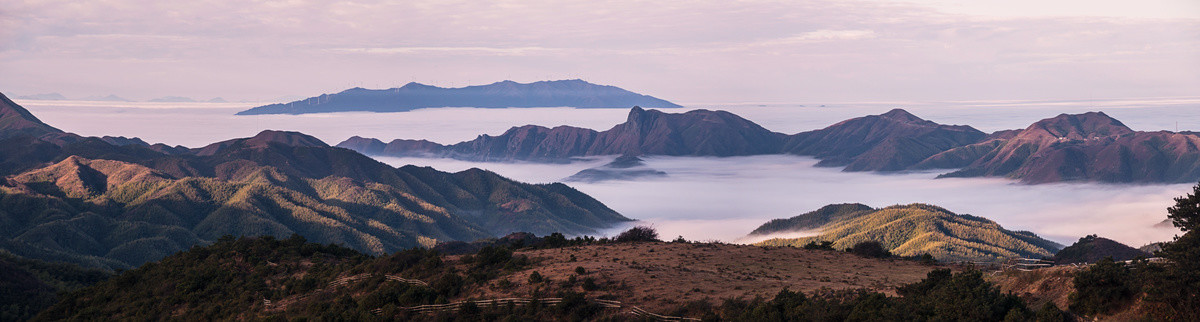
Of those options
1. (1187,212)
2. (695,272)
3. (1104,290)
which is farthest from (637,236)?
(1104,290)

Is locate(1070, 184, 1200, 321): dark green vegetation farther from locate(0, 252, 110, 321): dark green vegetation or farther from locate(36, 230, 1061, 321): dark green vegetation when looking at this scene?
locate(0, 252, 110, 321): dark green vegetation

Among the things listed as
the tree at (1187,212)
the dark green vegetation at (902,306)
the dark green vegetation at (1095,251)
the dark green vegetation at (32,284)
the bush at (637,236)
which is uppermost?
the tree at (1187,212)

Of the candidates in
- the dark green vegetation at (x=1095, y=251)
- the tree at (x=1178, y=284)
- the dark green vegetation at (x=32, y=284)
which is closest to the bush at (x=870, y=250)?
the tree at (x=1178, y=284)

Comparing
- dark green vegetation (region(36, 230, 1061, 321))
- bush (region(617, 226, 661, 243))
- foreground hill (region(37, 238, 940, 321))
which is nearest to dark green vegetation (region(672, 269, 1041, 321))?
dark green vegetation (region(36, 230, 1061, 321))

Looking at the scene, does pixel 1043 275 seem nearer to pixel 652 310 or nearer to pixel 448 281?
pixel 652 310

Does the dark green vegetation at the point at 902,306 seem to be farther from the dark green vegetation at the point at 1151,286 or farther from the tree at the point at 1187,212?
the tree at the point at 1187,212

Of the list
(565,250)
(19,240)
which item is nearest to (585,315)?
(565,250)
